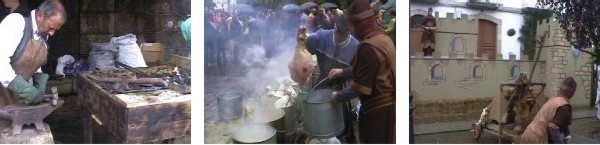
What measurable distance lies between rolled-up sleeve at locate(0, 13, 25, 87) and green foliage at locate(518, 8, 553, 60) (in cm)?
434

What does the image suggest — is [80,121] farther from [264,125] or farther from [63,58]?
[264,125]

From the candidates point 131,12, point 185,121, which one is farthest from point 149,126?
point 131,12

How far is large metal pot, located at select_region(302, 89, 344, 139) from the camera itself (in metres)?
5.61

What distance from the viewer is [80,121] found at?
18.9 ft

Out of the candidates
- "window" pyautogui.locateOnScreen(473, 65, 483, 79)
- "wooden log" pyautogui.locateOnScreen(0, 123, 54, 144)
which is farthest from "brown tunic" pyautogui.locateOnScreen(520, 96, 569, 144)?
"wooden log" pyautogui.locateOnScreen(0, 123, 54, 144)

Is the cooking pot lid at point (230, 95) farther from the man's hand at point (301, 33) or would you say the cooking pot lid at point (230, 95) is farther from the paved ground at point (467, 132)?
the paved ground at point (467, 132)

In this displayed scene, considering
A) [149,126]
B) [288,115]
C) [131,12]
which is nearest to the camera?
[149,126]

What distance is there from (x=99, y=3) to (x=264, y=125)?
2043 mm

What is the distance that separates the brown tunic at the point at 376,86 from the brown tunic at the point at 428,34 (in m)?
0.36

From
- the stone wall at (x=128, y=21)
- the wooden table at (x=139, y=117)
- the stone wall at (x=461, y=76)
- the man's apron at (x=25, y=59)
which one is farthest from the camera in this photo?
the stone wall at (x=128, y=21)

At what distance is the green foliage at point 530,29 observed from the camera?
596 centimetres

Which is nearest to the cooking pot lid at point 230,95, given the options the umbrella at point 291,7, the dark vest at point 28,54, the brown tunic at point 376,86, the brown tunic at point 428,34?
the umbrella at point 291,7

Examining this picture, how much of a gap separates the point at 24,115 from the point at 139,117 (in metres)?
0.93

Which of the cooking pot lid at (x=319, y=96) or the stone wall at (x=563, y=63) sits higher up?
the stone wall at (x=563, y=63)
